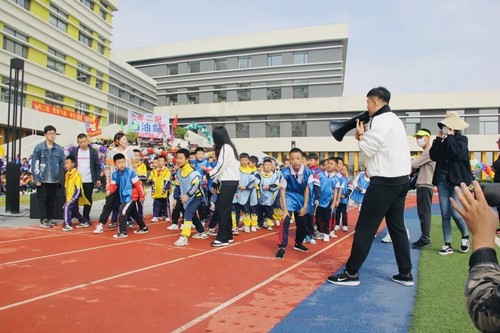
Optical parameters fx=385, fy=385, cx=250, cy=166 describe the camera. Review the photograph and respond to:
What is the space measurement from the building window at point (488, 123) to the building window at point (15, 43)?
40.3 metres

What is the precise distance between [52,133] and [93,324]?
6075 mm

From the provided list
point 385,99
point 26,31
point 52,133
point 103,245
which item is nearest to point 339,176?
point 385,99

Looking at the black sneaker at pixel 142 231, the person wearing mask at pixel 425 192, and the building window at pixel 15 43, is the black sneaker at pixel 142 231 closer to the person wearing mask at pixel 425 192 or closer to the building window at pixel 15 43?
the person wearing mask at pixel 425 192

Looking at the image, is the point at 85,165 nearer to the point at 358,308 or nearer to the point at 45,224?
the point at 45,224

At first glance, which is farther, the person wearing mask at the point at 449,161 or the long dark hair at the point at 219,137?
the long dark hair at the point at 219,137

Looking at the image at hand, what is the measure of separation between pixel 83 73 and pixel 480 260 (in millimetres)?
40145

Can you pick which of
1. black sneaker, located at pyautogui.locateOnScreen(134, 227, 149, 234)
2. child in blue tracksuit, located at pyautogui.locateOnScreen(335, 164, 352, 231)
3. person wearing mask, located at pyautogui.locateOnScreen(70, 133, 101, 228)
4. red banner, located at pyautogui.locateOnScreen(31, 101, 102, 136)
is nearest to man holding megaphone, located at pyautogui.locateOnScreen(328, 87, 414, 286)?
child in blue tracksuit, located at pyautogui.locateOnScreen(335, 164, 352, 231)

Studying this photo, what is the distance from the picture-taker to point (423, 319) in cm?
321

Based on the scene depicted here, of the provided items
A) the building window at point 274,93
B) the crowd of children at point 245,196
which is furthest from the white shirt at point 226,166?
the building window at point 274,93

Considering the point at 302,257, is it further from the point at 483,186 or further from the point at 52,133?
the point at 52,133

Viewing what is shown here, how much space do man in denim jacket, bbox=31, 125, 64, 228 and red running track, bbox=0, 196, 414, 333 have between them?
1235 millimetres

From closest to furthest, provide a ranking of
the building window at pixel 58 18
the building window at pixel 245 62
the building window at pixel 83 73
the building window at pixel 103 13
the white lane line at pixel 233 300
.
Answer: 1. the white lane line at pixel 233 300
2. the building window at pixel 58 18
3. the building window at pixel 83 73
4. the building window at pixel 103 13
5. the building window at pixel 245 62

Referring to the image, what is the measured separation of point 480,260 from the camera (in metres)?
1.48

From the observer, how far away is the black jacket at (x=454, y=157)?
223 inches
